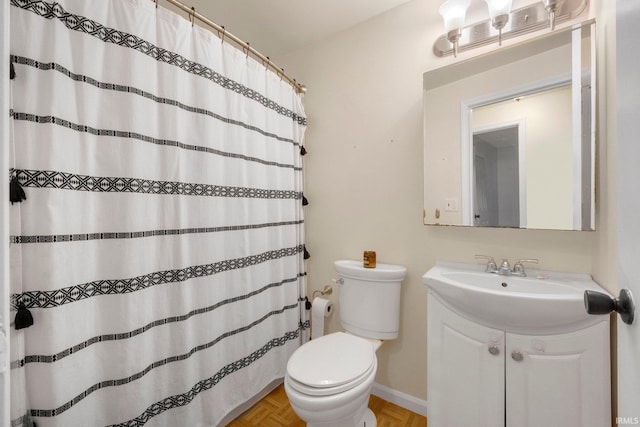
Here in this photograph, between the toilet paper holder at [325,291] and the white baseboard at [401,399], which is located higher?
the toilet paper holder at [325,291]

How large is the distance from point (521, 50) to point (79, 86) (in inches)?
71.5

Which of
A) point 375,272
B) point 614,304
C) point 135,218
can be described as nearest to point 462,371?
point 375,272

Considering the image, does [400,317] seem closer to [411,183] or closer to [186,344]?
[411,183]

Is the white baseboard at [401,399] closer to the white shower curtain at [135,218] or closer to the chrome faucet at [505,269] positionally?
the white shower curtain at [135,218]

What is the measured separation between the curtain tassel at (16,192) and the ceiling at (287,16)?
1.39m

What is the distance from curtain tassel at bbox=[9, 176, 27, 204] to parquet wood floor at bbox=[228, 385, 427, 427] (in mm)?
1439

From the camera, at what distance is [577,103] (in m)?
1.11

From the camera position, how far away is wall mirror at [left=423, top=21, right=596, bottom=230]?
1.11 meters

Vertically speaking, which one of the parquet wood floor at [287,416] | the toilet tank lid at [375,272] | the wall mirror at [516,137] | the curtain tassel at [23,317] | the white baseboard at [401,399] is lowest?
the parquet wood floor at [287,416]

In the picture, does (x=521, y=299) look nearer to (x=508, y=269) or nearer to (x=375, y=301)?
(x=508, y=269)

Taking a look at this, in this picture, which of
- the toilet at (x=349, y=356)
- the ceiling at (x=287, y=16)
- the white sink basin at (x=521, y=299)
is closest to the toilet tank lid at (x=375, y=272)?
the toilet at (x=349, y=356)

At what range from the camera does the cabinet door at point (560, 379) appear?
91cm

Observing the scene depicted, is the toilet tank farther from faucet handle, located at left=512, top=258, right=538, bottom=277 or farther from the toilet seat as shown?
faucet handle, located at left=512, top=258, right=538, bottom=277

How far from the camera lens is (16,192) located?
2.57 ft
